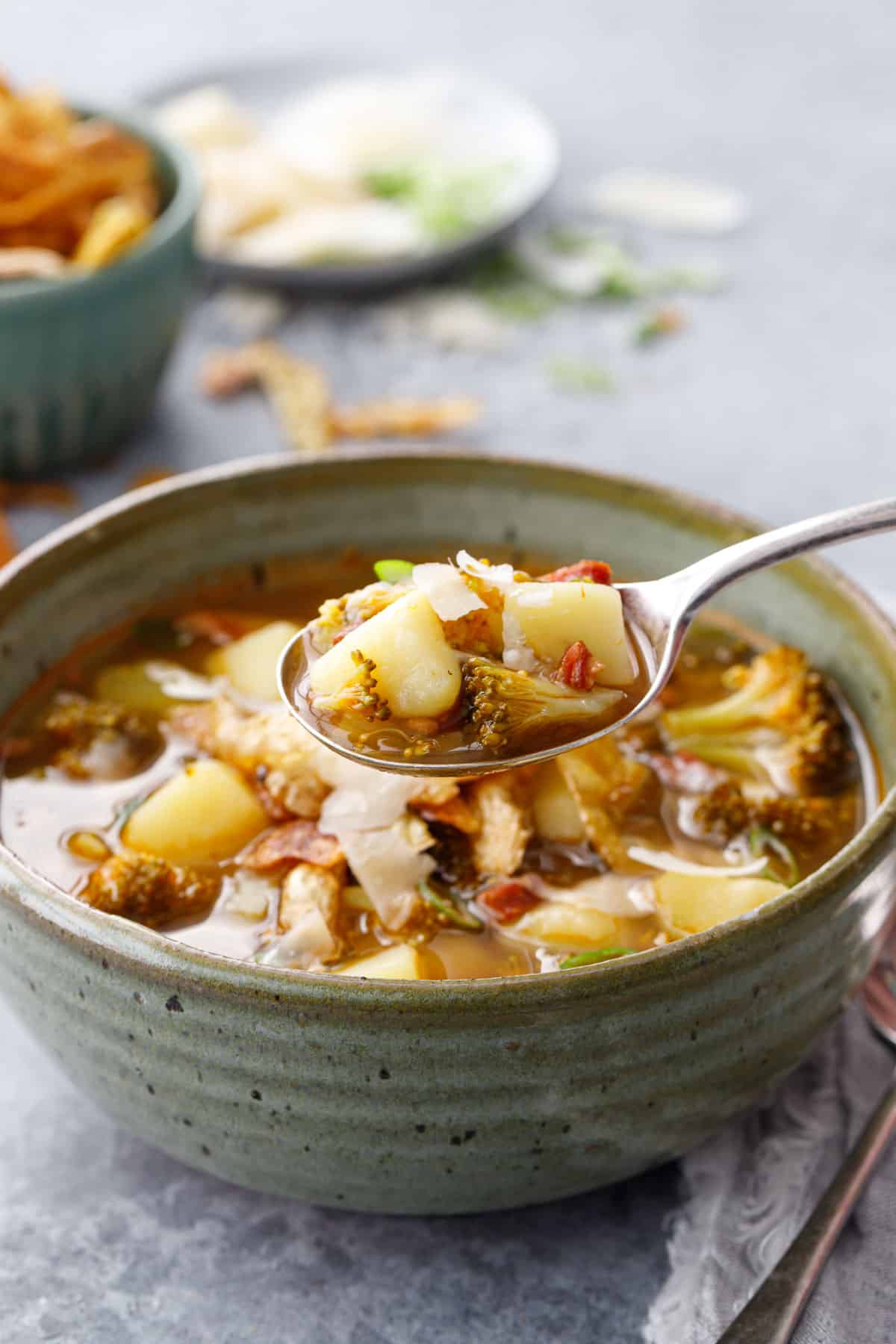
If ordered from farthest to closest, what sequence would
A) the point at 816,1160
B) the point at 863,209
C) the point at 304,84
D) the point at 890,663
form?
the point at 304,84, the point at 863,209, the point at 890,663, the point at 816,1160

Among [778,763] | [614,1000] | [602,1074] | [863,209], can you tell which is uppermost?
[614,1000]

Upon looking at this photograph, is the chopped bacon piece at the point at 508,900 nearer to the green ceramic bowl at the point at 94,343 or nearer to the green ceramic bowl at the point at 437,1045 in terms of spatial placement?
the green ceramic bowl at the point at 437,1045

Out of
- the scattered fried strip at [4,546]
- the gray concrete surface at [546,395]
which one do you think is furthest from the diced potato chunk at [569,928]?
the scattered fried strip at [4,546]

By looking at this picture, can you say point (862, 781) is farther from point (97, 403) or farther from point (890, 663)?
point (97, 403)

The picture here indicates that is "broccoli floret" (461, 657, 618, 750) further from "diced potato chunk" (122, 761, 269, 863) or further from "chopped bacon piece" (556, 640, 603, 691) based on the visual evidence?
"diced potato chunk" (122, 761, 269, 863)

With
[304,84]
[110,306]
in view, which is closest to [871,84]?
[304,84]

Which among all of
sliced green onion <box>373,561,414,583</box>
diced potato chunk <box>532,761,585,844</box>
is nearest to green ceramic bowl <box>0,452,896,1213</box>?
diced potato chunk <box>532,761,585,844</box>

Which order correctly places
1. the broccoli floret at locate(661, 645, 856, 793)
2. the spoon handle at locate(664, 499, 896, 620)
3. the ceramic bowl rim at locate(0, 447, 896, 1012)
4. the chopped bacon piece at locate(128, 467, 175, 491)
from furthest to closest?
1. the chopped bacon piece at locate(128, 467, 175, 491)
2. the broccoli floret at locate(661, 645, 856, 793)
3. the spoon handle at locate(664, 499, 896, 620)
4. the ceramic bowl rim at locate(0, 447, 896, 1012)
